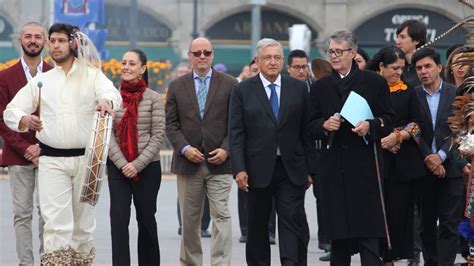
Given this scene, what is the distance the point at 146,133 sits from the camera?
41.5ft

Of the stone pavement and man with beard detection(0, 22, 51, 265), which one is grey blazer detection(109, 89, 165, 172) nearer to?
man with beard detection(0, 22, 51, 265)

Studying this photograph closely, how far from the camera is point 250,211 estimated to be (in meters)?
12.2

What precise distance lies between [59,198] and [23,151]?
136 centimetres

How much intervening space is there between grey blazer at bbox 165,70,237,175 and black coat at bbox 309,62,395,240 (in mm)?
1531

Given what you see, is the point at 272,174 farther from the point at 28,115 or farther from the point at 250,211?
the point at 28,115

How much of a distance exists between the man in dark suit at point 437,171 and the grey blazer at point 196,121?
1.79 m

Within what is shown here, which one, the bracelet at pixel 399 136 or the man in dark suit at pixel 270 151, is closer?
the man in dark suit at pixel 270 151

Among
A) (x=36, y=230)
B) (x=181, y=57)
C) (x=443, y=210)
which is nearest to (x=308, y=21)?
(x=181, y=57)

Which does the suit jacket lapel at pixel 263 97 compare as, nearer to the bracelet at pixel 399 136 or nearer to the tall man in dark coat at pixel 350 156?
the tall man in dark coat at pixel 350 156

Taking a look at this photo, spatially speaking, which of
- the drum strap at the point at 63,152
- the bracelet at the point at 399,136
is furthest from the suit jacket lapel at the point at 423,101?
the drum strap at the point at 63,152

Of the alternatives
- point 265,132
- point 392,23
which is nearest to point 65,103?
point 265,132

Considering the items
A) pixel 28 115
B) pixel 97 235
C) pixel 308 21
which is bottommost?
pixel 97 235

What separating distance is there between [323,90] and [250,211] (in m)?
1.30

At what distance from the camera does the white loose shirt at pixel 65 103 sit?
451 inches
